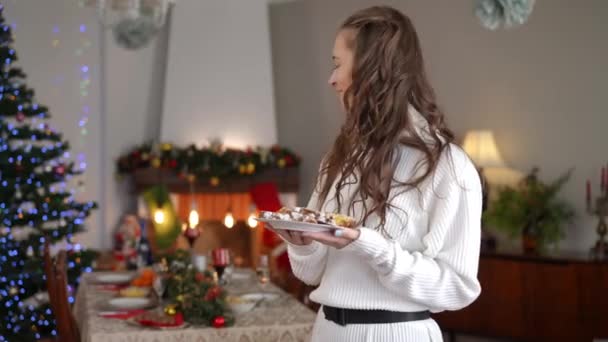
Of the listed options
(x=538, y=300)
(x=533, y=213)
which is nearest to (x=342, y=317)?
(x=538, y=300)

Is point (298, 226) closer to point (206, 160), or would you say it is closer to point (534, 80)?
point (534, 80)

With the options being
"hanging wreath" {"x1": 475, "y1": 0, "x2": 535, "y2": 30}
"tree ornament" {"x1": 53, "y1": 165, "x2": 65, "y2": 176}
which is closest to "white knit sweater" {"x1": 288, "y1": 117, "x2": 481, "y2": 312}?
"hanging wreath" {"x1": 475, "y1": 0, "x2": 535, "y2": 30}

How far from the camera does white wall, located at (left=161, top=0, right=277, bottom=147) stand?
810 cm

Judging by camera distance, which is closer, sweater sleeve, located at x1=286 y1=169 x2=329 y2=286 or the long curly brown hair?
the long curly brown hair

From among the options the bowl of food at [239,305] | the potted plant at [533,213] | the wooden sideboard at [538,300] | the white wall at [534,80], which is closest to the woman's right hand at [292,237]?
the bowl of food at [239,305]

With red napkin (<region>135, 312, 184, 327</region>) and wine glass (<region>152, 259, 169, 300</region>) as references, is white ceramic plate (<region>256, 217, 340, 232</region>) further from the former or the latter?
wine glass (<region>152, 259, 169, 300</region>)

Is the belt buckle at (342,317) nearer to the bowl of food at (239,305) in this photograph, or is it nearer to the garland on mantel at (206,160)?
the bowl of food at (239,305)

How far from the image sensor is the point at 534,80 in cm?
612

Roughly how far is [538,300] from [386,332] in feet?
13.1

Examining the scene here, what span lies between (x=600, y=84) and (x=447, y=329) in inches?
78.0

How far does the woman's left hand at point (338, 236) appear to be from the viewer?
1.50 meters

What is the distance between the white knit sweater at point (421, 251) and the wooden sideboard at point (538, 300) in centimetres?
375

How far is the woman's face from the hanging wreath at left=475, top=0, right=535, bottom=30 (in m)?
2.20

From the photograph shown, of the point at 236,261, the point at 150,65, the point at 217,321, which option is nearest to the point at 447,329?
the point at 236,261
